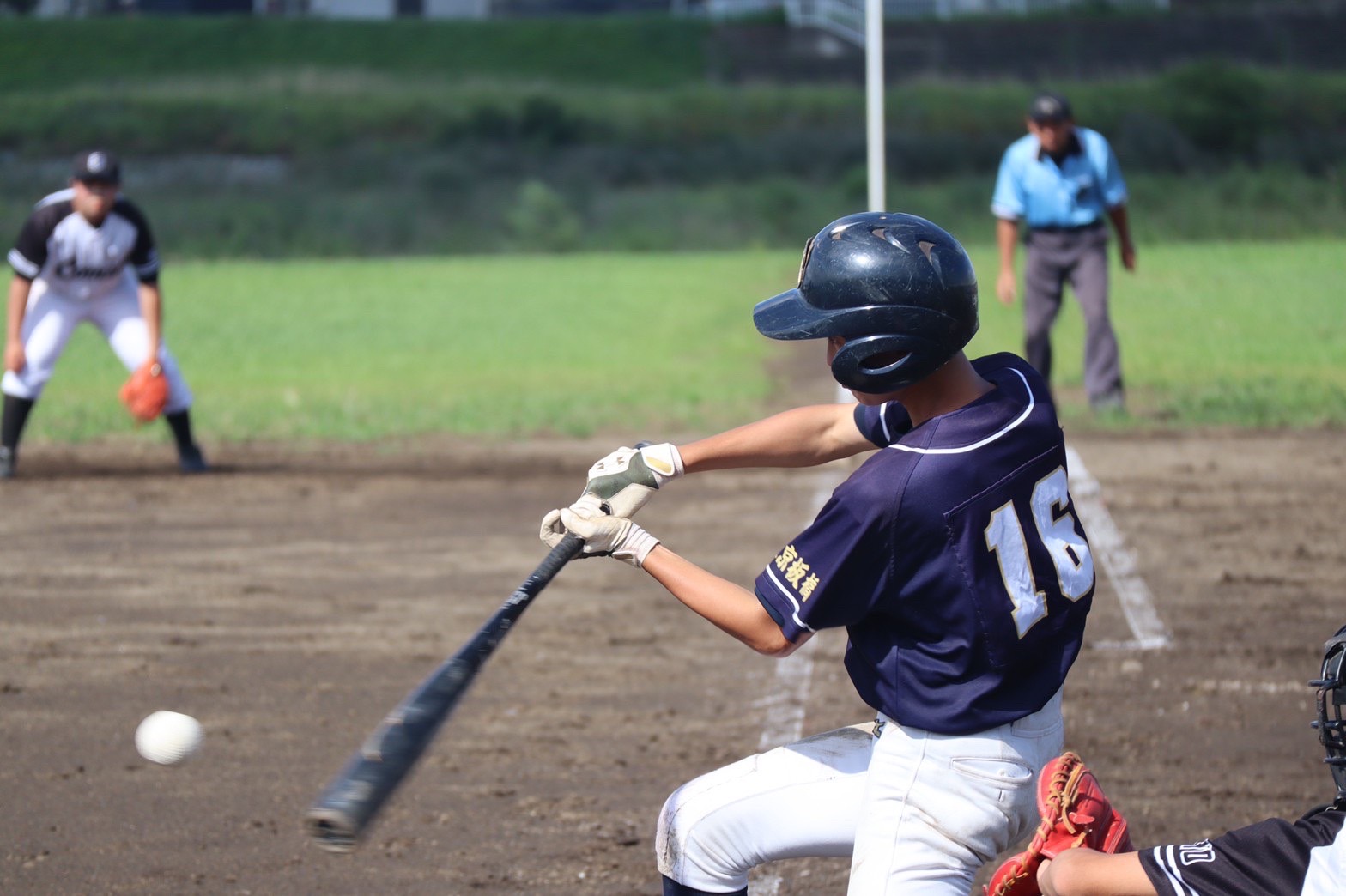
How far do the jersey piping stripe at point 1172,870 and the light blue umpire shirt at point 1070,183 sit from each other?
8.18m

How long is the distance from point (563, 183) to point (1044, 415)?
3520cm

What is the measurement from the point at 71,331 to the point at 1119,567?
21.7 feet

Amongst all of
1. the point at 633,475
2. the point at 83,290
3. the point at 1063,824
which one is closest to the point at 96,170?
the point at 83,290

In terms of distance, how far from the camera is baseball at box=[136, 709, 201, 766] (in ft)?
15.3

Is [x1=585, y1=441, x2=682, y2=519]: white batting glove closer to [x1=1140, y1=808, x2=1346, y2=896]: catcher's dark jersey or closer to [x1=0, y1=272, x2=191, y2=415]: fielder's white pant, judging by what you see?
[x1=1140, y1=808, x2=1346, y2=896]: catcher's dark jersey

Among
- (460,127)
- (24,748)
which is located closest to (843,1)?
(460,127)

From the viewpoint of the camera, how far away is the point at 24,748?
17.1ft

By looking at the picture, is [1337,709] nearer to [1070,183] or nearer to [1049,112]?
[1049,112]

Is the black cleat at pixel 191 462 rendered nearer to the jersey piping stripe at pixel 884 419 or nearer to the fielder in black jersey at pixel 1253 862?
the jersey piping stripe at pixel 884 419

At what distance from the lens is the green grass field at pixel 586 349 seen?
1198 centimetres

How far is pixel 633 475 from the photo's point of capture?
3453mm

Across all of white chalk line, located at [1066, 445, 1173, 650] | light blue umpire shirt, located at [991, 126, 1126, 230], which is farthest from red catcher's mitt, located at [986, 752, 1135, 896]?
light blue umpire shirt, located at [991, 126, 1126, 230]

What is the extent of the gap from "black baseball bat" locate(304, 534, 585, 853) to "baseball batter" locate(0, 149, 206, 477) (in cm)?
701

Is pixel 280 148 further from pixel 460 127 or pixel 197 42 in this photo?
pixel 197 42
